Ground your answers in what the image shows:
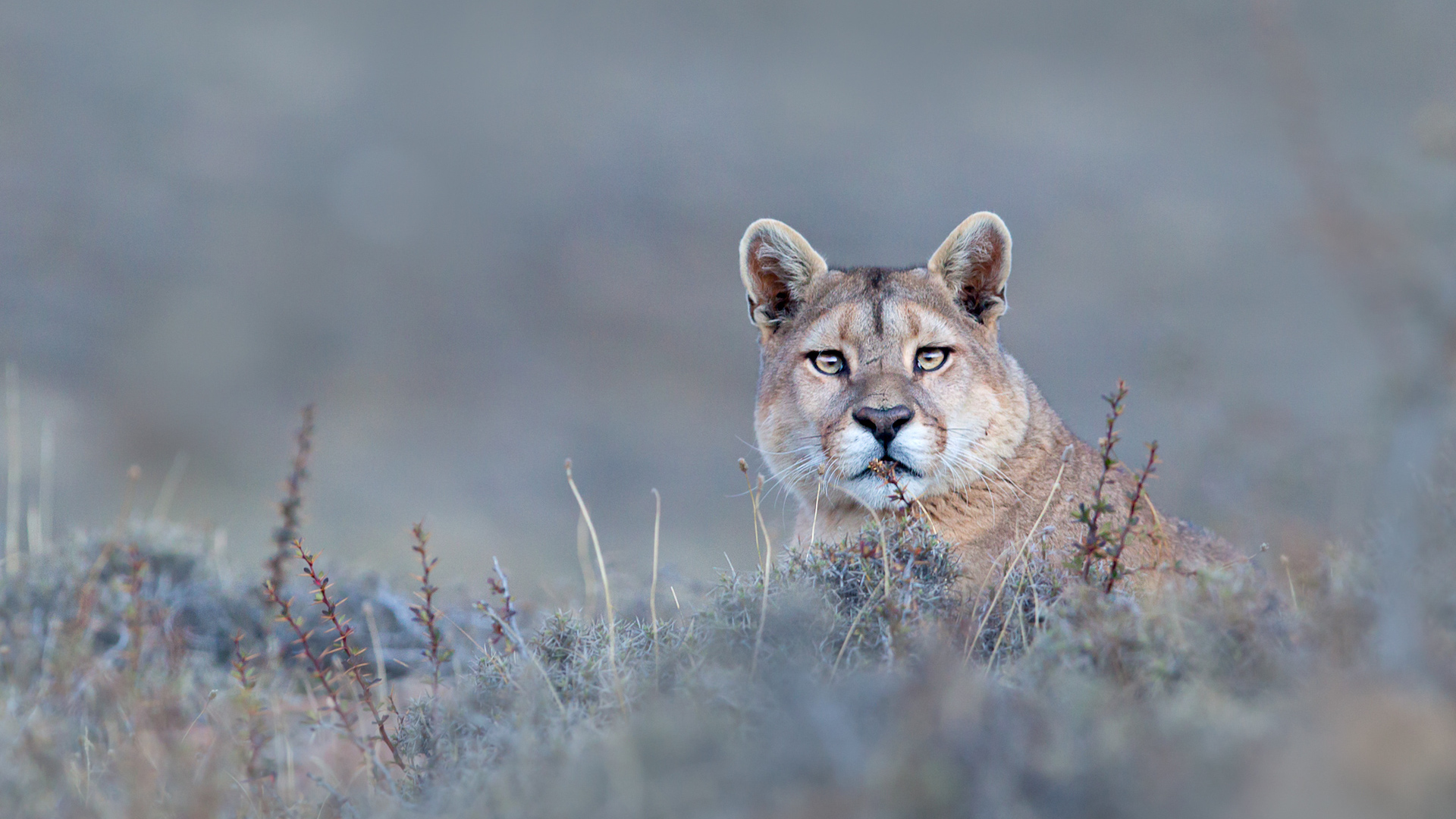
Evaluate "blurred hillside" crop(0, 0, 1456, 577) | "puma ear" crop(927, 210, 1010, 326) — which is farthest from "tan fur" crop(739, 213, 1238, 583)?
"blurred hillside" crop(0, 0, 1456, 577)

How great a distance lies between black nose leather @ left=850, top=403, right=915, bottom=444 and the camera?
18.1ft

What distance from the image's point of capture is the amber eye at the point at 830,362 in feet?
20.5

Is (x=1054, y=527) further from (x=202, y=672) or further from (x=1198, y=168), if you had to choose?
(x=1198, y=168)

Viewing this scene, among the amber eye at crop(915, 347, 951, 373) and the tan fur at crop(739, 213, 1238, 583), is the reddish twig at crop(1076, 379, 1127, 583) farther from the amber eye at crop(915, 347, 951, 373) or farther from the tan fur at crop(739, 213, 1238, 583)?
the amber eye at crop(915, 347, 951, 373)

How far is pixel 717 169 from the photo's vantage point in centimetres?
3791

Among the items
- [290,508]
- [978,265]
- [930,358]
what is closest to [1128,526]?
[930,358]

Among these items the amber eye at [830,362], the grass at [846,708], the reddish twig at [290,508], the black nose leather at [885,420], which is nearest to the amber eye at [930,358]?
the amber eye at [830,362]

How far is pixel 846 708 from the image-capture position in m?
2.88

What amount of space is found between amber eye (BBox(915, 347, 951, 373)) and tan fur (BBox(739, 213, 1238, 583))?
3cm

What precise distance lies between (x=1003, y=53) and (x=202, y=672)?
183 feet

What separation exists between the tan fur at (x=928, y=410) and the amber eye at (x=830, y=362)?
25mm

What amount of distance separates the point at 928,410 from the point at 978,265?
1289 mm

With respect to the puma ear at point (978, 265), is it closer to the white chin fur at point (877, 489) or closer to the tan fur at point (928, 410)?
the tan fur at point (928, 410)

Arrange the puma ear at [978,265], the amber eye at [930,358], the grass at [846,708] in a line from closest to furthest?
1. the grass at [846,708]
2. the amber eye at [930,358]
3. the puma ear at [978,265]
